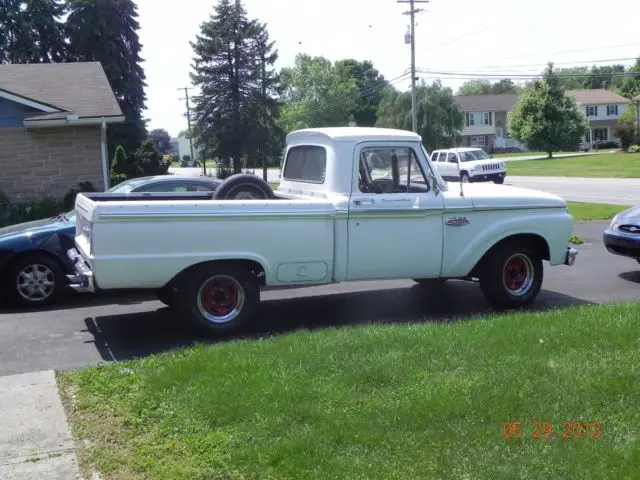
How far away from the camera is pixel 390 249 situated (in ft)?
25.9

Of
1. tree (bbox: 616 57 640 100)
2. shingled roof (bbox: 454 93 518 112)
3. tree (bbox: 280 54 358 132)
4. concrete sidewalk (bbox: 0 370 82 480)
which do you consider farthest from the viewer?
tree (bbox: 616 57 640 100)

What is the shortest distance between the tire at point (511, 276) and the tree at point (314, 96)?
67.1 metres

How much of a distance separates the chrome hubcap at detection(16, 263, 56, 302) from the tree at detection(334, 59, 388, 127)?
7173 cm

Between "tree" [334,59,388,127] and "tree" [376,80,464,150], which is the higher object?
"tree" [334,59,388,127]

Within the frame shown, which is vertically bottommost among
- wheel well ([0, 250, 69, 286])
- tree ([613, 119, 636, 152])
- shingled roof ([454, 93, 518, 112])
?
wheel well ([0, 250, 69, 286])

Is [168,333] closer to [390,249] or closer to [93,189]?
[390,249]

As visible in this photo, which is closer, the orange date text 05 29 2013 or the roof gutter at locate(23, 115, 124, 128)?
the orange date text 05 29 2013

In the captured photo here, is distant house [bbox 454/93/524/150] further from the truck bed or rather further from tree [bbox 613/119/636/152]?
the truck bed

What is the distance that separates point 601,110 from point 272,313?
89.7m

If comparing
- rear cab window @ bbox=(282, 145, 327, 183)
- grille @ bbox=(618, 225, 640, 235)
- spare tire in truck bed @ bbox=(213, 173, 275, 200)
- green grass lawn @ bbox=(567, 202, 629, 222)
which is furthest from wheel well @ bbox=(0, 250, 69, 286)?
green grass lawn @ bbox=(567, 202, 629, 222)

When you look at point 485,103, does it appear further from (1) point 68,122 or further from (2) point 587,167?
(1) point 68,122

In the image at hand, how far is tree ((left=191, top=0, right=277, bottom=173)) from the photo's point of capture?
152 feet

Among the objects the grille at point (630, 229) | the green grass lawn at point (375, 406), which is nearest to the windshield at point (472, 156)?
the grille at point (630, 229)

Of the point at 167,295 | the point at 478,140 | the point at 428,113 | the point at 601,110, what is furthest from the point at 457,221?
the point at 601,110
